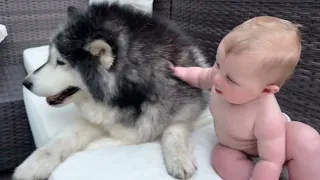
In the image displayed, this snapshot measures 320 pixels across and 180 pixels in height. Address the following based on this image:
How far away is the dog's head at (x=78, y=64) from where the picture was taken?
0.92 metres

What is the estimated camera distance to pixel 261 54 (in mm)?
701

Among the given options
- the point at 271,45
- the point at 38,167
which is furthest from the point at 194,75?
the point at 38,167

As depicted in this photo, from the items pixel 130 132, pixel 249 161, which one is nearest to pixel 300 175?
pixel 249 161

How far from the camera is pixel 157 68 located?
0.99 meters

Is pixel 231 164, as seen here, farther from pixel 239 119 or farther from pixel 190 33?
pixel 190 33

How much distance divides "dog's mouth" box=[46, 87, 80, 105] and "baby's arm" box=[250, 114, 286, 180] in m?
0.49

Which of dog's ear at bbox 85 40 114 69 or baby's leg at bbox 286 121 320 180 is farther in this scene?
dog's ear at bbox 85 40 114 69

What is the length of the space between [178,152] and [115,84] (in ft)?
0.79

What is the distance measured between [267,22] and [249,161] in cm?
32

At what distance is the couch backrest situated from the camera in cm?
170

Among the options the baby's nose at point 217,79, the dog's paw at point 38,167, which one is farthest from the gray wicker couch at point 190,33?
the dog's paw at point 38,167

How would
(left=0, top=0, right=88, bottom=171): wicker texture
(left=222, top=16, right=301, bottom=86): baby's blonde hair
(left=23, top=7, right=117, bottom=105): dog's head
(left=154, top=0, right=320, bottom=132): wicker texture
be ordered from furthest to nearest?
(left=0, top=0, right=88, bottom=171): wicker texture
(left=154, top=0, right=320, bottom=132): wicker texture
(left=23, top=7, right=117, bottom=105): dog's head
(left=222, top=16, right=301, bottom=86): baby's blonde hair

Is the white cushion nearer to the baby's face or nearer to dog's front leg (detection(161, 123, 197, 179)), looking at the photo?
dog's front leg (detection(161, 123, 197, 179))

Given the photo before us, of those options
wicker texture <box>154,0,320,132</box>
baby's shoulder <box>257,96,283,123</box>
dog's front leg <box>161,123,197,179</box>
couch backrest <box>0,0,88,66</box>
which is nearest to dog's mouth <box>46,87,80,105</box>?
dog's front leg <box>161,123,197,179</box>
